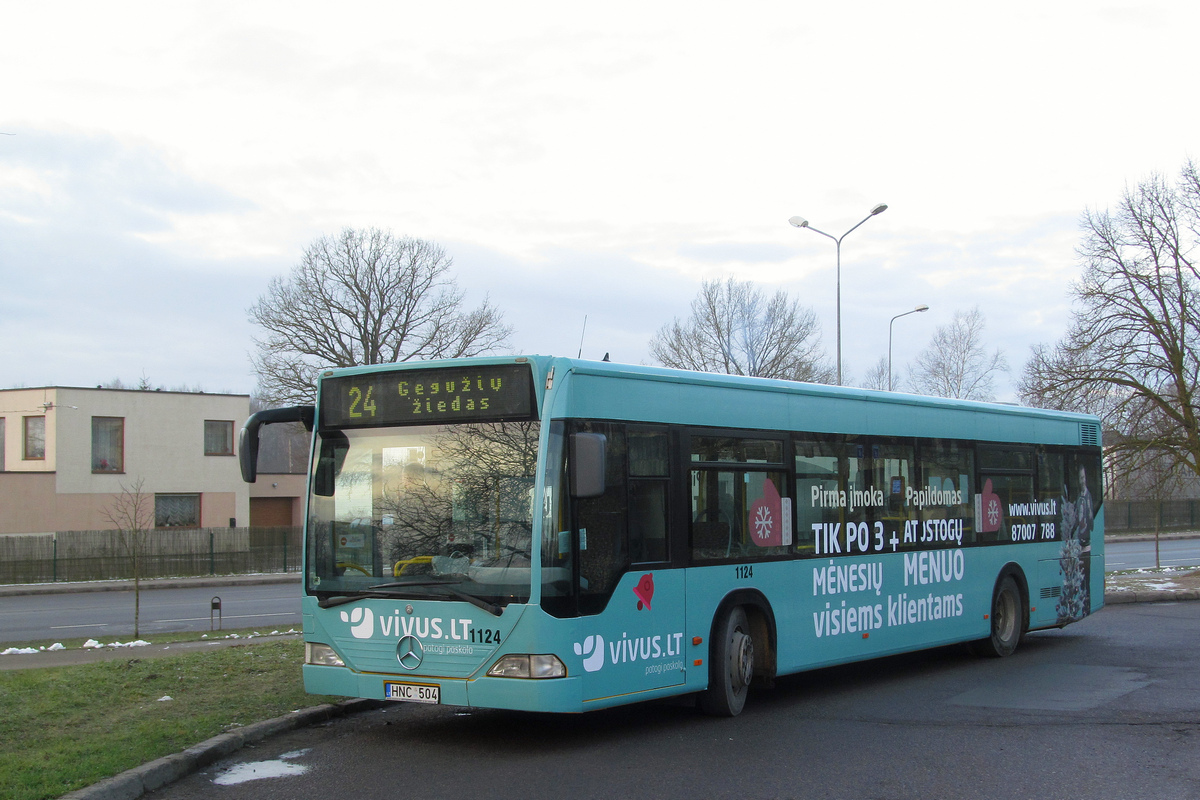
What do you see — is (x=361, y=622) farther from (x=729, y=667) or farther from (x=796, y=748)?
(x=796, y=748)

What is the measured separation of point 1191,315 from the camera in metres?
28.3

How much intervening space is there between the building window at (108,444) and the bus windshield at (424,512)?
4135 centimetres

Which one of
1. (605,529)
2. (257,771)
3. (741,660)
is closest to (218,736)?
(257,771)

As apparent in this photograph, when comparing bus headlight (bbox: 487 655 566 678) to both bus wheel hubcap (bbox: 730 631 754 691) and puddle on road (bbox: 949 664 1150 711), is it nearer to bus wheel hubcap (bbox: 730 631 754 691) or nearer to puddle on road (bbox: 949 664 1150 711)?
bus wheel hubcap (bbox: 730 631 754 691)

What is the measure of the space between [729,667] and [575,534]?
2283 mm

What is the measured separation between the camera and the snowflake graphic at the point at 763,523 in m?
9.58

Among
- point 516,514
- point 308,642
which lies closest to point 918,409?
point 516,514

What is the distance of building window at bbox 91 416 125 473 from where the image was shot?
4538 centimetres

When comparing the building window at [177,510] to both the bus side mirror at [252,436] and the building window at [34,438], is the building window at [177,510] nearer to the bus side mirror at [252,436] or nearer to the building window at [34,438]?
the building window at [34,438]

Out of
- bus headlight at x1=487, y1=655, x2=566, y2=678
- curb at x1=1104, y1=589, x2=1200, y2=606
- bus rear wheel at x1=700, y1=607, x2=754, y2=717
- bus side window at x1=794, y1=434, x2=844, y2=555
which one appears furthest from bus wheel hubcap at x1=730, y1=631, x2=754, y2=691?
curb at x1=1104, y1=589, x2=1200, y2=606

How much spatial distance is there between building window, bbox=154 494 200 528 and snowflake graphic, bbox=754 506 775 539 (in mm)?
42127

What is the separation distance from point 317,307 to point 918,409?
4296cm

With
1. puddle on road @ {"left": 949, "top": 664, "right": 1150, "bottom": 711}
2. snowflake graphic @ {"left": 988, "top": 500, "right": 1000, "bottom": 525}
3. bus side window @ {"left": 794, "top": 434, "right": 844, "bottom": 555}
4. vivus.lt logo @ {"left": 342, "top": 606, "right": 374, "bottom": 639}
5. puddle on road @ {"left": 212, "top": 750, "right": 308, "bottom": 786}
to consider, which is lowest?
puddle on road @ {"left": 949, "top": 664, "right": 1150, "bottom": 711}

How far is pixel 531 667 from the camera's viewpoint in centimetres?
759
